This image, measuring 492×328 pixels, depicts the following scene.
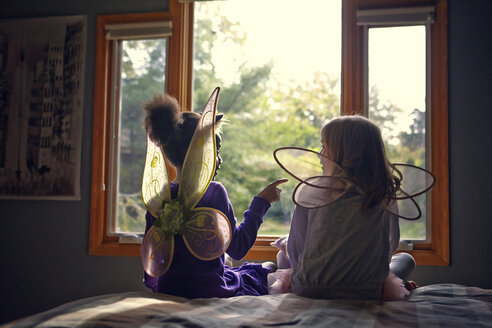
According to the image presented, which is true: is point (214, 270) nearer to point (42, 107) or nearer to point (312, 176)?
point (312, 176)

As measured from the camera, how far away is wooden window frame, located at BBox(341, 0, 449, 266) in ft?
7.56

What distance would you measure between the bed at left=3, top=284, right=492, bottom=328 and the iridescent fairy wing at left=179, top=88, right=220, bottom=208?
0.37 meters

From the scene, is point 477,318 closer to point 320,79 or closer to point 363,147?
point 363,147

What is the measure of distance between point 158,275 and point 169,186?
32 cm

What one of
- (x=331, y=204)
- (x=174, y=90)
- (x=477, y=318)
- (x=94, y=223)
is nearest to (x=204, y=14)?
(x=174, y=90)

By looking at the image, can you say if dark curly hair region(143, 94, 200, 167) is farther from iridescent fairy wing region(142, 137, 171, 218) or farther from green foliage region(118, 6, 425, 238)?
green foliage region(118, 6, 425, 238)

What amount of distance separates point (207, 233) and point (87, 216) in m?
1.24

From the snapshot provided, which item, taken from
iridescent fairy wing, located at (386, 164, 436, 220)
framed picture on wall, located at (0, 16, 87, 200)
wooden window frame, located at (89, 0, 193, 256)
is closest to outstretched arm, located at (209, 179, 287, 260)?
iridescent fairy wing, located at (386, 164, 436, 220)

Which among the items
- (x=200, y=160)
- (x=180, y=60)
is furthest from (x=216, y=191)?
(x=180, y=60)

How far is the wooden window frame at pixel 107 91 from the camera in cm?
262

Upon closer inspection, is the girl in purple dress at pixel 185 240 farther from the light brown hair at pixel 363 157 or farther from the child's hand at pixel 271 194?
the light brown hair at pixel 363 157

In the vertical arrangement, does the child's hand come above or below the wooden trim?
below

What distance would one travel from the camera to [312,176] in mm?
1731

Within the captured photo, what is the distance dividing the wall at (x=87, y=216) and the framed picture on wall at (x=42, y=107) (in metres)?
0.06
